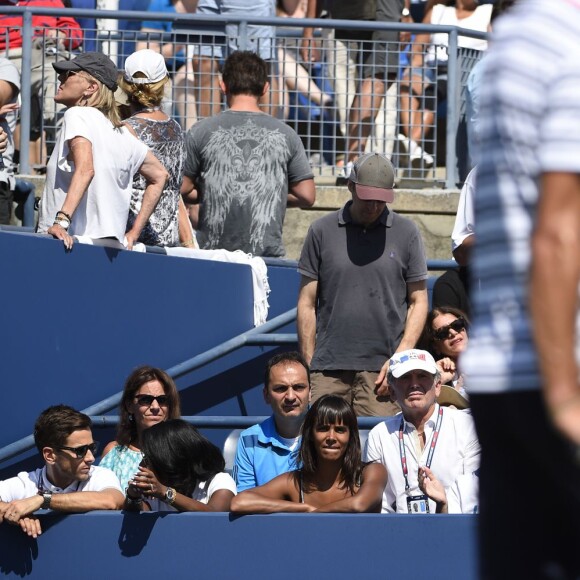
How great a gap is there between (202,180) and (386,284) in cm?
163

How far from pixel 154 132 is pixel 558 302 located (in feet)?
19.5

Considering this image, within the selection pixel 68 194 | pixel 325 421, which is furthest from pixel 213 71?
pixel 325 421

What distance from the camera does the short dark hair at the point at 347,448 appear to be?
577cm

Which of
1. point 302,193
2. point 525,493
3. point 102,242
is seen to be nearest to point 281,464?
point 102,242

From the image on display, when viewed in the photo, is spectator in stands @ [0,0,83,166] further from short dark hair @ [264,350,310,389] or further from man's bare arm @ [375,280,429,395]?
short dark hair @ [264,350,310,389]

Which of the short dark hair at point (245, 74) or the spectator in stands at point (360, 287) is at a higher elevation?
the short dark hair at point (245, 74)

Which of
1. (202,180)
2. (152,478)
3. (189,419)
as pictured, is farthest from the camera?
(202,180)

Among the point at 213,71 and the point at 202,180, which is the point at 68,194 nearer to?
the point at 202,180

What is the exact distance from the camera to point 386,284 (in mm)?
7035

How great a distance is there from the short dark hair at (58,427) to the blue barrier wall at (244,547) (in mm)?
411

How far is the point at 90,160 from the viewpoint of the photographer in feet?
23.1

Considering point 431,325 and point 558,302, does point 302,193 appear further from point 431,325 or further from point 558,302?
point 558,302

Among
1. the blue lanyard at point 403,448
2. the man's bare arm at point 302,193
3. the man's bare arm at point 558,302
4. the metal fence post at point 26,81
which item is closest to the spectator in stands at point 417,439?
the blue lanyard at point 403,448

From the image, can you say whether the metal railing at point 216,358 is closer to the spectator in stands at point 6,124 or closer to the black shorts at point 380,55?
the spectator in stands at point 6,124
